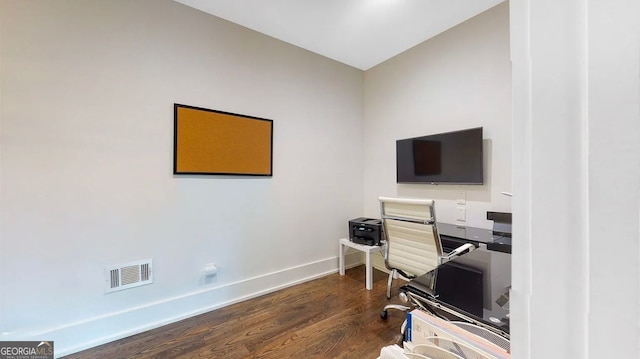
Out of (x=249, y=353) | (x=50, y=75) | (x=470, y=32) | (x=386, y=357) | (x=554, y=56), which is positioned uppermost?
(x=470, y=32)

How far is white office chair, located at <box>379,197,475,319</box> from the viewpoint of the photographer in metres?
1.74

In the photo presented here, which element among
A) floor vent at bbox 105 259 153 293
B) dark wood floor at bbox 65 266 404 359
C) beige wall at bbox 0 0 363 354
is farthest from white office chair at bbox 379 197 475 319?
floor vent at bbox 105 259 153 293


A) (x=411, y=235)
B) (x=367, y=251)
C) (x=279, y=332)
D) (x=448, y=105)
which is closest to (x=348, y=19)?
(x=448, y=105)

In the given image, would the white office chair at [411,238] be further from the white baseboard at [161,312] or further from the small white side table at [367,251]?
the white baseboard at [161,312]

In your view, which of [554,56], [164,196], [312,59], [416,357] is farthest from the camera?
[312,59]

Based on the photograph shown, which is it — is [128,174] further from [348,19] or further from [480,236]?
[480,236]

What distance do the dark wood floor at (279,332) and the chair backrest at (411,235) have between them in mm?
523

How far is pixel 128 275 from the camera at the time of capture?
1.87 m

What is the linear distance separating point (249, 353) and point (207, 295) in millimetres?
768

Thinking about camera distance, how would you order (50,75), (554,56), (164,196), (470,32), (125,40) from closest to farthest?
(554,56) → (50,75) → (125,40) → (164,196) → (470,32)

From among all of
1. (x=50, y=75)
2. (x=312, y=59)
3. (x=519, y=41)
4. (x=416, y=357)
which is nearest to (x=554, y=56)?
(x=519, y=41)

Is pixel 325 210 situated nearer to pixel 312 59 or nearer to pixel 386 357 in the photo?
pixel 312 59

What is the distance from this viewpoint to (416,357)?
616 millimetres

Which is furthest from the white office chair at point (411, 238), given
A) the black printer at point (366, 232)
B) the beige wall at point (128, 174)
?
the beige wall at point (128, 174)
